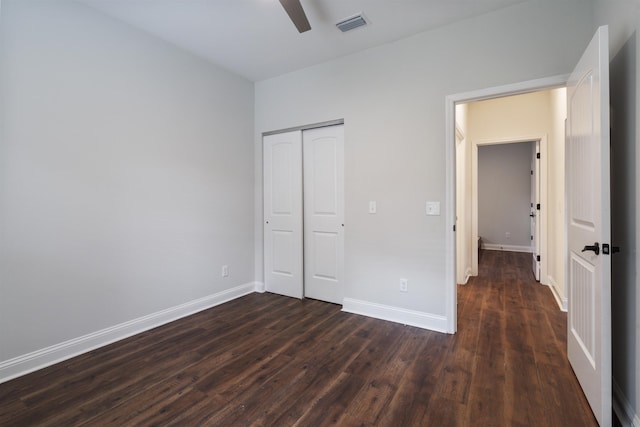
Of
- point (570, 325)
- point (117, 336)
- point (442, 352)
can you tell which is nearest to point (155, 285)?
point (117, 336)

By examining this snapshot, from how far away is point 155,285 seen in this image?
2.81m

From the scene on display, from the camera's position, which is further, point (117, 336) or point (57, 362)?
point (117, 336)

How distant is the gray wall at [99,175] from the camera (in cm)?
202

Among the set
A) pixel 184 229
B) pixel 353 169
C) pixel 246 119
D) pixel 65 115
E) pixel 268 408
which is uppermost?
pixel 246 119

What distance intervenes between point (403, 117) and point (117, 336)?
325 cm

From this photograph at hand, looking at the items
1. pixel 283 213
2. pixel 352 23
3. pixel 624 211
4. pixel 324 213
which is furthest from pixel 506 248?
pixel 352 23

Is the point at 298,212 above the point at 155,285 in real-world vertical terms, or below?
above

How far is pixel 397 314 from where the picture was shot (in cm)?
287

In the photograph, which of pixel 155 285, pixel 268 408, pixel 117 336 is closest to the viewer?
pixel 268 408

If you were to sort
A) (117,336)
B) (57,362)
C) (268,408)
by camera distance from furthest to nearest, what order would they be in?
(117,336) < (57,362) < (268,408)

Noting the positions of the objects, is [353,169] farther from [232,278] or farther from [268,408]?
[268,408]

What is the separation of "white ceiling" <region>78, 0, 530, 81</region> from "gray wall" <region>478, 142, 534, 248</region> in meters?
5.53

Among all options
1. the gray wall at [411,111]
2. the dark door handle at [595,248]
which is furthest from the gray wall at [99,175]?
the dark door handle at [595,248]

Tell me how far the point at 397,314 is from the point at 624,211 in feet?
6.08
